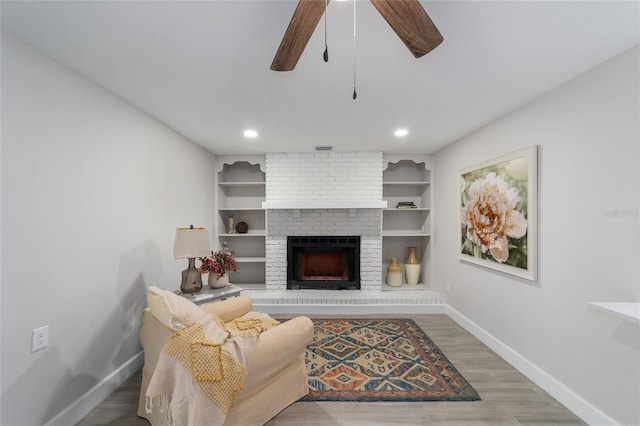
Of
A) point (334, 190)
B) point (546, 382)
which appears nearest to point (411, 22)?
point (546, 382)

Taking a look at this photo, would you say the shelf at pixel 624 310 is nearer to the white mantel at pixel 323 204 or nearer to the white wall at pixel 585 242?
the white wall at pixel 585 242

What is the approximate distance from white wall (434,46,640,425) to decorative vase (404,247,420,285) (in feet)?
5.99

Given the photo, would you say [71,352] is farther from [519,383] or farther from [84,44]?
[519,383]

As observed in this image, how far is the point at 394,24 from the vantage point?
3.39ft

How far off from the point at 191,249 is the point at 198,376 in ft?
4.29

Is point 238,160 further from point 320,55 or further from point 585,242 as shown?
point 585,242

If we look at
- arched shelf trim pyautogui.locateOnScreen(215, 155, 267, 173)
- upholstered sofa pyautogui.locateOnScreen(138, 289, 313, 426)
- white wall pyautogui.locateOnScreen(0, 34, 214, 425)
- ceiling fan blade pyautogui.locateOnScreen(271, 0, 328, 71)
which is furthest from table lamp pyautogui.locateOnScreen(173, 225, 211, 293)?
arched shelf trim pyautogui.locateOnScreen(215, 155, 267, 173)

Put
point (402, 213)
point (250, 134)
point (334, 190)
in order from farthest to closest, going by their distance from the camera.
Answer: point (402, 213), point (334, 190), point (250, 134)

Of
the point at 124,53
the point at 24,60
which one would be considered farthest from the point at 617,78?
the point at 24,60

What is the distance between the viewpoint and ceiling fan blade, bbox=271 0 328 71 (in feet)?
3.26

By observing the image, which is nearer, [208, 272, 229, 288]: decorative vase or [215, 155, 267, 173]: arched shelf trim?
[208, 272, 229, 288]: decorative vase

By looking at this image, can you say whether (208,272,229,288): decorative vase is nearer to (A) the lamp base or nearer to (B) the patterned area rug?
(A) the lamp base

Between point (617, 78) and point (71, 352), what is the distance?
12.9ft

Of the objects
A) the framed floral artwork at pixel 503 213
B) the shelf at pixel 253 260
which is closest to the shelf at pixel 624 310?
the framed floral artwork at pixel 503 213
